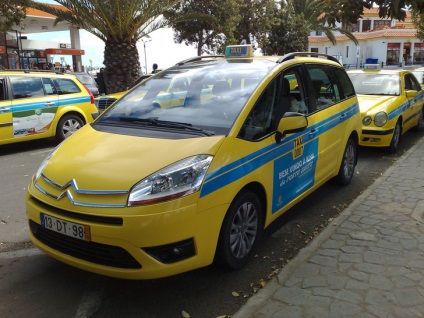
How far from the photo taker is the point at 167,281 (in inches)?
126

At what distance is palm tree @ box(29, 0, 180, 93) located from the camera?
10445 mm

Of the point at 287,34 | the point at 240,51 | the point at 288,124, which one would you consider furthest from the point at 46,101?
the point at 287,34

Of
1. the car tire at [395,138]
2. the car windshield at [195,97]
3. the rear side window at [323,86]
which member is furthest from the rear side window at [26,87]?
the car tire at [395,138]

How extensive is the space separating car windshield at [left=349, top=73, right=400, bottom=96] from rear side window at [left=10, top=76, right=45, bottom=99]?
6.51 m

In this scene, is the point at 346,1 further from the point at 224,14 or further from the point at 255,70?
the point at 224,14

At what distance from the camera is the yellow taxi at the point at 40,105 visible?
7.65 m

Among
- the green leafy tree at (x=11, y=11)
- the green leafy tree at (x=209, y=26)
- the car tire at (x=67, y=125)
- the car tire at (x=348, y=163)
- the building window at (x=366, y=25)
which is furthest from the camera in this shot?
the building window at (x=366, y=25)

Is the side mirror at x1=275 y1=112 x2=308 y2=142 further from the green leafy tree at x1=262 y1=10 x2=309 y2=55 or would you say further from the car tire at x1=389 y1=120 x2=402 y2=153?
the green leafy tree at x1=262 y1=10 x2=309 y2=55

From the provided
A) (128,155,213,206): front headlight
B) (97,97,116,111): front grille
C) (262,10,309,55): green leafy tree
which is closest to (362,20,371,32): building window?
(262,10,309,55): green leafy tree

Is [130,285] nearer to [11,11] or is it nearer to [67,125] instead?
[67,125]

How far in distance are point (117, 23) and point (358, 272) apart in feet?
31.4

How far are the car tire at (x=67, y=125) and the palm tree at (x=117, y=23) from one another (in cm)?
312

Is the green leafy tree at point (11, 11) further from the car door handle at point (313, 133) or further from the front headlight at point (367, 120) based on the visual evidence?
the car door handle at point (313, 133)

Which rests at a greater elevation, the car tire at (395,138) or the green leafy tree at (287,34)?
the green leafy tree at (287,34)
